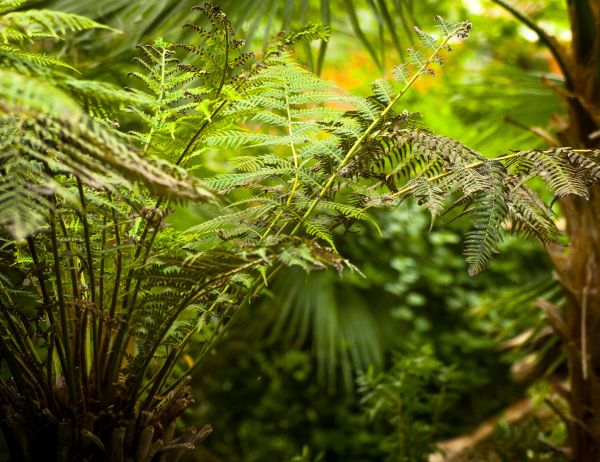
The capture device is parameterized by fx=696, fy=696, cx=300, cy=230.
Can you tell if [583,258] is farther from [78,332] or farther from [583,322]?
[78,332]

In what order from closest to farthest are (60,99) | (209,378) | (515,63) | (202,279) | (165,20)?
(60,99) → (202,279) → (165,20) → (209,378) → (515,63)

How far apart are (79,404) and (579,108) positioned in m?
1.02

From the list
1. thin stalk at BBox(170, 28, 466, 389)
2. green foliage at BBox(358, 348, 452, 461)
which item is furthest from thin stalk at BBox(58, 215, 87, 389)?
green foliage at BBox(358, 348, 452, 461)

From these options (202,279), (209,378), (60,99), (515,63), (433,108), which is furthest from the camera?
(515,63)

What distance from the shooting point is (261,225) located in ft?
2.49

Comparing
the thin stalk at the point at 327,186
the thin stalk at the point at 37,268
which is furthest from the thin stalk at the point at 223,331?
the thin stalk at the point at 37,268

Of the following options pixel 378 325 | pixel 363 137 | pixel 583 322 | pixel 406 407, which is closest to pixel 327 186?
pixel 363 137

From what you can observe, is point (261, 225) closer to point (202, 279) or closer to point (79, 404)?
point (202, 279)

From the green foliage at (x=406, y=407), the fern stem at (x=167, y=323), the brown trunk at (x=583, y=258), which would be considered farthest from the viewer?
the green foliage at (x=406, y=407)

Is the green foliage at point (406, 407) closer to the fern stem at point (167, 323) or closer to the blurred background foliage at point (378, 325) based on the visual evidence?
the blurred background foliage at point (378, 325)

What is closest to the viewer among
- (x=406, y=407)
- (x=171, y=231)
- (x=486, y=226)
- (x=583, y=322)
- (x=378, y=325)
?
(x=486, y=226)

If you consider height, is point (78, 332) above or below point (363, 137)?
below

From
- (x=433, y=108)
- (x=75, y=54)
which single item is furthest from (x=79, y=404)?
(x=433, y=108)

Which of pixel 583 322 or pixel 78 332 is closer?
pixel 78 332
